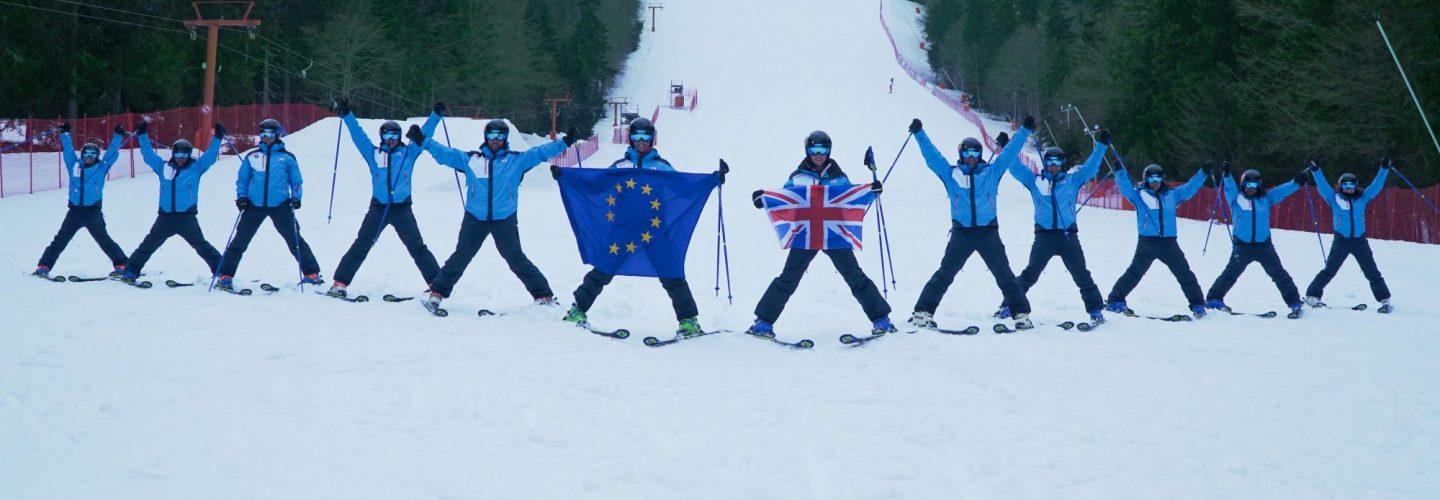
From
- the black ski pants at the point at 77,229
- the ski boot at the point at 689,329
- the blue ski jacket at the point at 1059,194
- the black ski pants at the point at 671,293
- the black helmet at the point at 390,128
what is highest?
the black helmet at the point at 390,128

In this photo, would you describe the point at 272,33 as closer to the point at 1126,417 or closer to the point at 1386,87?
the point at 1386,87

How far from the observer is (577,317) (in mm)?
8250

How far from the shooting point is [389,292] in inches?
404

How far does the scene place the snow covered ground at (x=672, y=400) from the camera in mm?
4371

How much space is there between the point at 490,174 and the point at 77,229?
16.2 ft

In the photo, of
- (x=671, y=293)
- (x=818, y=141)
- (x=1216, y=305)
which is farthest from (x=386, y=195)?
(x=1216, y=305)

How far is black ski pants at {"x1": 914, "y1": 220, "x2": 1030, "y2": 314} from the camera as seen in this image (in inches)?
340

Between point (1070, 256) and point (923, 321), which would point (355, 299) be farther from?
point (1070, 256)

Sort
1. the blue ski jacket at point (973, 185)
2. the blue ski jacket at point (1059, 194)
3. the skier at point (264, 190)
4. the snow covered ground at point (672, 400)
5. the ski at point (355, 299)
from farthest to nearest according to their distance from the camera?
1. the skier at point (264, 190)
2. the blue ski jacket at point (1059, 194)
3. the ski at point (355, 299)
4. the blue ski jacket at point (973, 185)
5. the snow covered ground at point (672, 400)

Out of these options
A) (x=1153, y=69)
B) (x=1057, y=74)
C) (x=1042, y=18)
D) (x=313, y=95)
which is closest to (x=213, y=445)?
(x=1153, y=69)

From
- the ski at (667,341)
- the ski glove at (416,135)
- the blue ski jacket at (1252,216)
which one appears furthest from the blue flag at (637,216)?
the blue ski jacket at (1252,216)

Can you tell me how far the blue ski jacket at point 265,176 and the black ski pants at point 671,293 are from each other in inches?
137

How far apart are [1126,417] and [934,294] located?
11.0 feet

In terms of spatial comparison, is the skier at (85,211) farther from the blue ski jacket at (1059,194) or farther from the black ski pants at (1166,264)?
the black ski pants at (1166,264)
